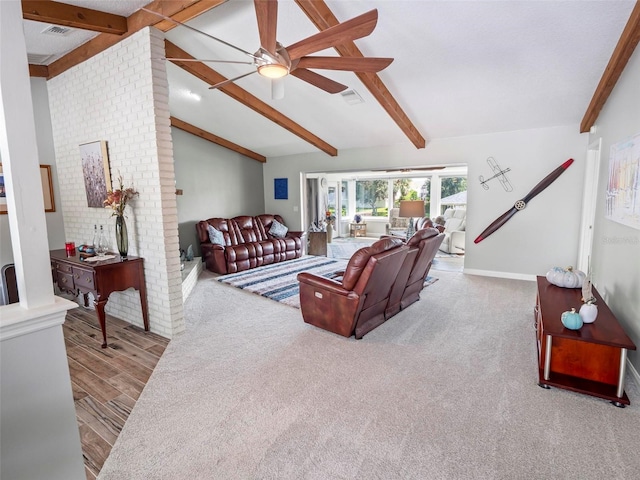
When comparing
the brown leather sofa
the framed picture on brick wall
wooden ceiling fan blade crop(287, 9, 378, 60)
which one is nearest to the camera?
wooden ceiling fan blade crop(287, 9, 378, 60)

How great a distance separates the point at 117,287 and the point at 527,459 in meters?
3.47

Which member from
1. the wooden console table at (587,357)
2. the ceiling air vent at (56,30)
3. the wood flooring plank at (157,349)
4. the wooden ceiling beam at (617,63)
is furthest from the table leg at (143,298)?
the wooden ceiling beam at (617,63)

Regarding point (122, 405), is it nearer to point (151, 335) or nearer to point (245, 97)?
point (151, 335)

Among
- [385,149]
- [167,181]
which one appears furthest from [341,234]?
[167,181]

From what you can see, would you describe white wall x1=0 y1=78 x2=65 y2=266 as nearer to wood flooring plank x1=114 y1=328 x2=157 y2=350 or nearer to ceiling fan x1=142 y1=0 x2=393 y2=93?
wood flooring plank x1=114 y1=328 x2=157 y2=350

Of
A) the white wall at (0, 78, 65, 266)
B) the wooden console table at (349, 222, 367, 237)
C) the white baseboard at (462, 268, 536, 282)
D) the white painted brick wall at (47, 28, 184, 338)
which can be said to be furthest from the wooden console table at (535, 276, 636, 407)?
the wooden console table at (349, 222, 367, 237)

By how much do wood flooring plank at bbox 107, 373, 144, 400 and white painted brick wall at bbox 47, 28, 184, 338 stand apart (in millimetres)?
746

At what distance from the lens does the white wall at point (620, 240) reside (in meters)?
2.70

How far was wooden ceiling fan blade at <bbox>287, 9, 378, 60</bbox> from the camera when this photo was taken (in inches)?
80.7

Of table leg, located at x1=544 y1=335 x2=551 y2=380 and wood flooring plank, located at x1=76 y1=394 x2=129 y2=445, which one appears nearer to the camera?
wood flooring plank, located at x1=76 y1=394 x2=129 y2=445

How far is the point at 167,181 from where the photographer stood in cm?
334

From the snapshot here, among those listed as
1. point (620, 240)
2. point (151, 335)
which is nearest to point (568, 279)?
point (620, 240)

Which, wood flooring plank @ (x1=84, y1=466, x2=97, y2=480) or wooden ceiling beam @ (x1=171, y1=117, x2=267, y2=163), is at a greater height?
wooden ceiling beam @ (x1=171, y1=117, x2=267, y2=163)

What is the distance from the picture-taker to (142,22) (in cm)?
314
